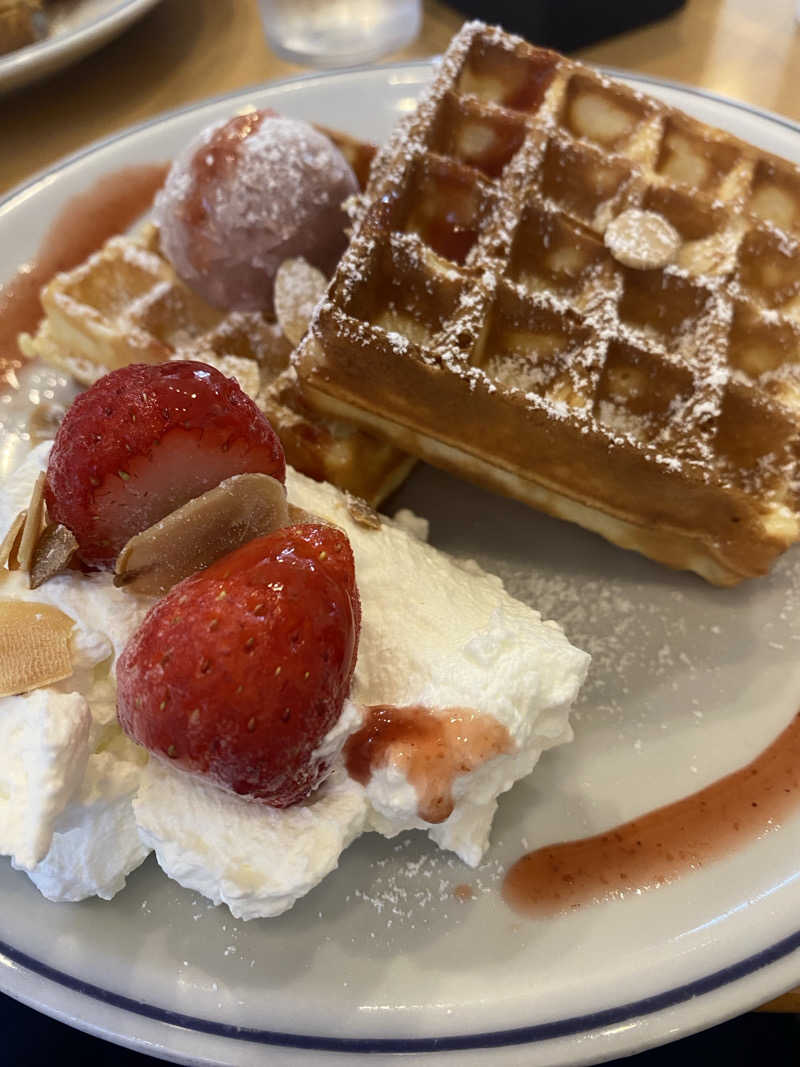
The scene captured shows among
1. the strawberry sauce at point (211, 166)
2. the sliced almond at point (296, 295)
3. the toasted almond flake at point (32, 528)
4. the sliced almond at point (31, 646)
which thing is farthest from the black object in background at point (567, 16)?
the sliced almond at point (31, 646)

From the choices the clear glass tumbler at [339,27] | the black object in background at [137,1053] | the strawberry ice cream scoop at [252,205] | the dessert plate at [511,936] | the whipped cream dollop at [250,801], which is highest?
the clear glass tumbler at [339,27]

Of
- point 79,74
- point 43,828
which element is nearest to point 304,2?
point 79,74

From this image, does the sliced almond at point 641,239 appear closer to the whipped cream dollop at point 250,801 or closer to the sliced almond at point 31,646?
the whipped cream dollop at point 250,801

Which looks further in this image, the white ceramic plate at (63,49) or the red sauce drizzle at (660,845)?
the white ceramic plate at (63,49)

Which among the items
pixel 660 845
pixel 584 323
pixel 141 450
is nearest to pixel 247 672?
pixel 141 450

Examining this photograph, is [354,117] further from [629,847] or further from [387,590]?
[629,847]

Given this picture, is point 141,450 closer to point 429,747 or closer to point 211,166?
point 429,747
